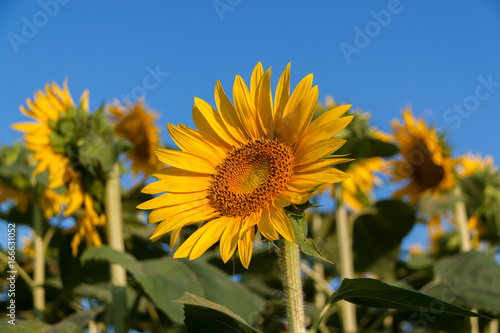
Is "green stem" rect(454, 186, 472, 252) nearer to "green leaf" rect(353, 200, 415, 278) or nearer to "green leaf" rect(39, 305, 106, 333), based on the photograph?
"green leaf" rect(353, 200, 415, 278)

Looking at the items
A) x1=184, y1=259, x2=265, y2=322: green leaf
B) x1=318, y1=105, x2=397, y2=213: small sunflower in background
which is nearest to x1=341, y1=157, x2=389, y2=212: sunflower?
x1=318, y1=105, x2=397, y2=213: small sunflower in background

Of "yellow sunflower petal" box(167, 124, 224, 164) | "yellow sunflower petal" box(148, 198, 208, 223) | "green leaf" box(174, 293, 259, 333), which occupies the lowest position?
"green leaf" box(174, 293, 259, 333)

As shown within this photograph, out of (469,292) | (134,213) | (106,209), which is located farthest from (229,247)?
(134,213)

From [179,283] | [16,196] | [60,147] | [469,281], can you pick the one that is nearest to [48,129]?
[60,147]

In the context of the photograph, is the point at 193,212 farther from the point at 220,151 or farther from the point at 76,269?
the point at 76,269

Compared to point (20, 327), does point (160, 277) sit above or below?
above

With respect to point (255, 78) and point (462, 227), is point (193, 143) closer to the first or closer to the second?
point (255, 78)
